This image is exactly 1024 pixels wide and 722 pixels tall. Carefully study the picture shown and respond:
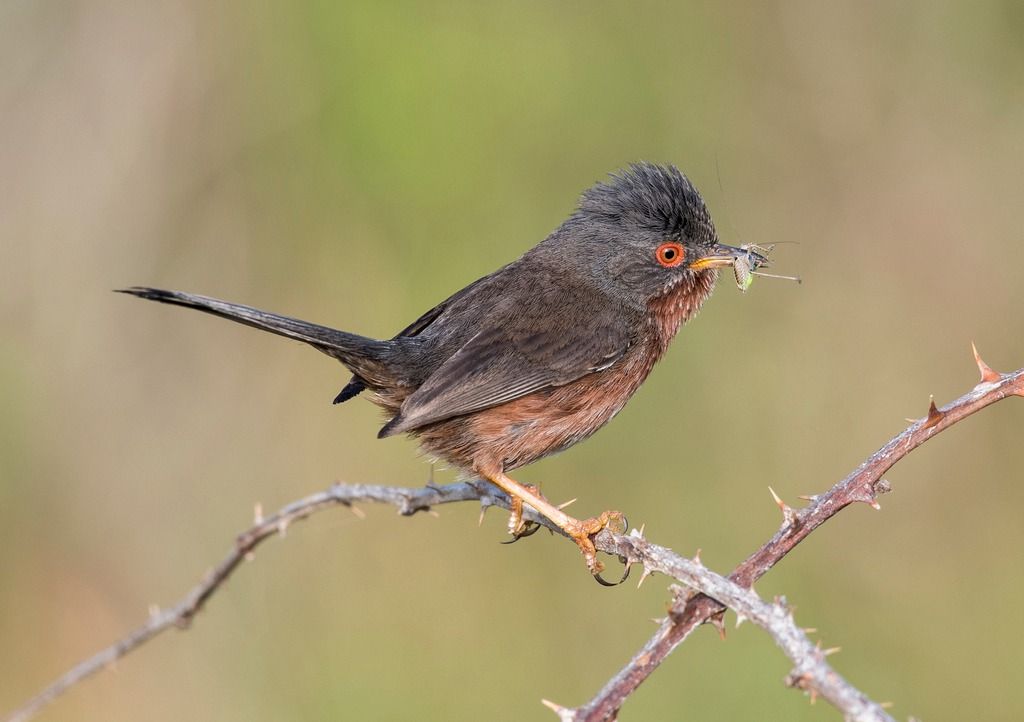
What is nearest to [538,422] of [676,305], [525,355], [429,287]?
[525,355]

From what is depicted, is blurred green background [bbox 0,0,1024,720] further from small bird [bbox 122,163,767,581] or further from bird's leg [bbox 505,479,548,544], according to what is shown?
bird's leg [bbox 505,479,548,544]

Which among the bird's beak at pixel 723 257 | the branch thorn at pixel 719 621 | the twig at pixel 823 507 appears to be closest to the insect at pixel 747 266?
the bird's beak at pixel 723 257

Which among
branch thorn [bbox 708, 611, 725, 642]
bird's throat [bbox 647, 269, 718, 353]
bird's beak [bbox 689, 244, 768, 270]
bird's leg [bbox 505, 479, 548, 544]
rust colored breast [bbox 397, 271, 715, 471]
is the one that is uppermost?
bird's beak [bbox 689, 244, 768, 270]

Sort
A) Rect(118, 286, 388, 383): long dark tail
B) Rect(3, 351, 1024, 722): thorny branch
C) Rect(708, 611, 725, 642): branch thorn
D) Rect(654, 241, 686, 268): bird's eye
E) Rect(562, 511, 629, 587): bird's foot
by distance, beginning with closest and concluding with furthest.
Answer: Rect(3, 351, 1024, 722): thorny branch → Rect(708, 611, 725, 642): branch thorn → Rect(118, 286, 388, 383): long dark tail → Rect(562, 511, 629, 587): bird's foot → Rect(654, 241, 686, 268): bird's eye

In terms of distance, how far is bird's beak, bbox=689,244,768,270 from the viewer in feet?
15.2

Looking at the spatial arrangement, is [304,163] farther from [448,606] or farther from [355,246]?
[448,606]

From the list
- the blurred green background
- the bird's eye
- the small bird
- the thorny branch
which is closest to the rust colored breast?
the small bird

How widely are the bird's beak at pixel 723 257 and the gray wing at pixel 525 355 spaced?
1.25 ft

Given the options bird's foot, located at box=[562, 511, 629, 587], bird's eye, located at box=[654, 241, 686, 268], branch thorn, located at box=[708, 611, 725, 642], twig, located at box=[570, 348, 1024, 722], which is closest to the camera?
twig, located at box=[570, 348, 1024, 722]

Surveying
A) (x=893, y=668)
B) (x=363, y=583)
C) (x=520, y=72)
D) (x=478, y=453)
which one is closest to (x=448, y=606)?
(x=363, y=583)

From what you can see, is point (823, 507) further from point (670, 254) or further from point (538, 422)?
point (670, 254)

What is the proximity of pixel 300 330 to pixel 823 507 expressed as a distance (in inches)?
80.3

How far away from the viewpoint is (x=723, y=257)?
4660 mm

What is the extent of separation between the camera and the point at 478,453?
4.31m
